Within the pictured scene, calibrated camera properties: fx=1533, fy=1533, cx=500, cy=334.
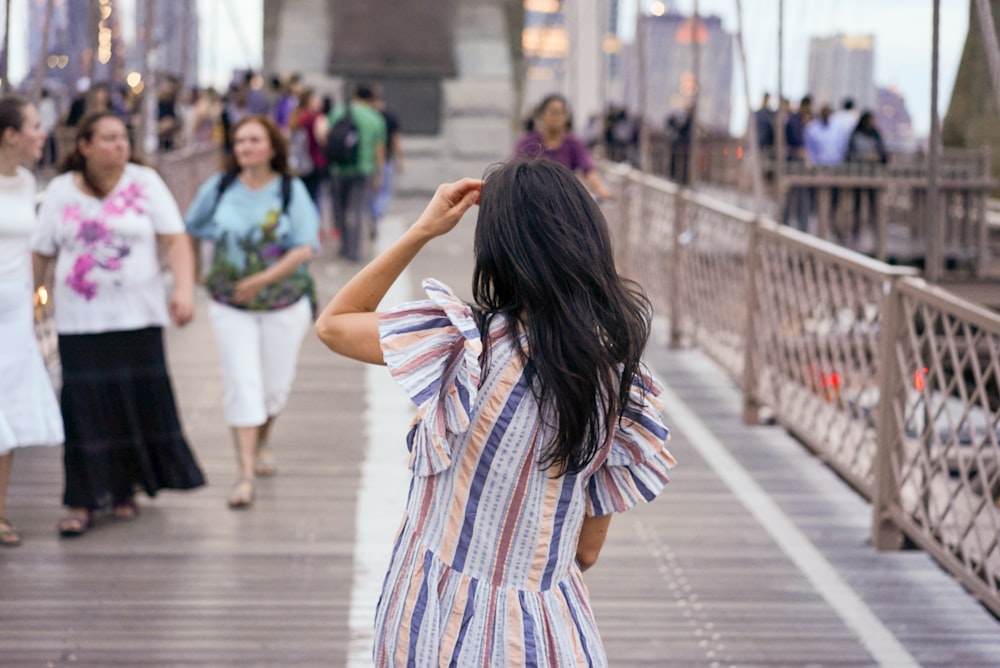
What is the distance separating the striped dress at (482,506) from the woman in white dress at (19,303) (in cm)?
369

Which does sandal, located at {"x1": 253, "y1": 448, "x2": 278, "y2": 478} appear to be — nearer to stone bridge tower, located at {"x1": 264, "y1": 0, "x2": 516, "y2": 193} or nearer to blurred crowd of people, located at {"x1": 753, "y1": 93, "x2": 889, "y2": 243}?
blurred crowd of people, located at {"x1": 753, "y1": 93, "x2": 889, "y2": 243}

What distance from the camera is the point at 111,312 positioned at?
6.42 m

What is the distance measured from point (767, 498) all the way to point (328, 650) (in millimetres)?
2979

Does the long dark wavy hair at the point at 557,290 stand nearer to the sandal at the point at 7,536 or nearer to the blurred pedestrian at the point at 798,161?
the sandal at the point at 7,536

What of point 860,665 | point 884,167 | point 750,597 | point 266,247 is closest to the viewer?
point 860,665

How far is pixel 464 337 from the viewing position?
2670 millimetres

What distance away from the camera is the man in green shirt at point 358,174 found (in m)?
16.8

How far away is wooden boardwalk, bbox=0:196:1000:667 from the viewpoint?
17.0ft

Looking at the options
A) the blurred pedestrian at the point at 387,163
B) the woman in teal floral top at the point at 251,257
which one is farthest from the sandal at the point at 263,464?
the blurred pedestrian at the point at 387,163

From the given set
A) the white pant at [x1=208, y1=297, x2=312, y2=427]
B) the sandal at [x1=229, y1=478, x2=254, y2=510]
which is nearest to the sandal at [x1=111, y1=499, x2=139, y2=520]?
the sandal at [x1=229, y1=478, x2=254, y2=510]

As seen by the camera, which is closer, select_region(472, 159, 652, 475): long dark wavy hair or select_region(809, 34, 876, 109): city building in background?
select_region(472, 159, 652, 475): long dark wavy hair

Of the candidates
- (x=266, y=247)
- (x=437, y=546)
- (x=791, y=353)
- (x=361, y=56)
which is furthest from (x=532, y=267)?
(x=361, y=56)

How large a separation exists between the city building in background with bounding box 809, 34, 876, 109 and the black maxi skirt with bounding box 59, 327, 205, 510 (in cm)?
2523

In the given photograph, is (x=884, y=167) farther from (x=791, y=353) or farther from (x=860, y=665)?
(x=860, y=665)
